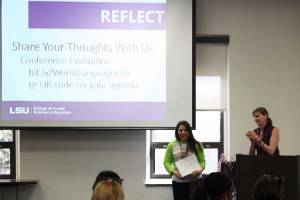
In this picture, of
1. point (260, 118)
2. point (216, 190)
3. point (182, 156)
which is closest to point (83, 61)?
point (182, 156)

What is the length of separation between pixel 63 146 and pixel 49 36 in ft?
4.18

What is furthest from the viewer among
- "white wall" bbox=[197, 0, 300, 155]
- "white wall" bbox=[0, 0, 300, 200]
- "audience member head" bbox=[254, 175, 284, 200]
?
"white wall" bbox=[197, 0, 300, 155]

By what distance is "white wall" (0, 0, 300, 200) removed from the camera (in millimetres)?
5297

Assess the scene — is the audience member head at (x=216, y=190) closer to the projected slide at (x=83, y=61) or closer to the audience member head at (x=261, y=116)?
the audience member head at (x=261, y=116)

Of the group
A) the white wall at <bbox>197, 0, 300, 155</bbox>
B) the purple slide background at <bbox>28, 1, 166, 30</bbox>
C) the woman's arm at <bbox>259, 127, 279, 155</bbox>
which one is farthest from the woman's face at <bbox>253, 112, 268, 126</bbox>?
the purple slide background at <bbox>28, 1, 166, 30</bbox>

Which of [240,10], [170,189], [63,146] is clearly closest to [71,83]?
[63,146]

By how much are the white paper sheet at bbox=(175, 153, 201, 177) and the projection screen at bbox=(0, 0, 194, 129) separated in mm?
509

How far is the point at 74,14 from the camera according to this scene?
16.7ft

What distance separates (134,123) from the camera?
5.07 meters

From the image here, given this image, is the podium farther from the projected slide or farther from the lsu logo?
the lsu logo

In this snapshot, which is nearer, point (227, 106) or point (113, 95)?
point (113, 95)

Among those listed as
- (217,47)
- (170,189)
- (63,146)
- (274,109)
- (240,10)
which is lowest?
(170,189)

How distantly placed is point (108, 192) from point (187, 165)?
2.76 m

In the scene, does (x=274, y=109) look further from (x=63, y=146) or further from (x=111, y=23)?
(x=63, y=146)
